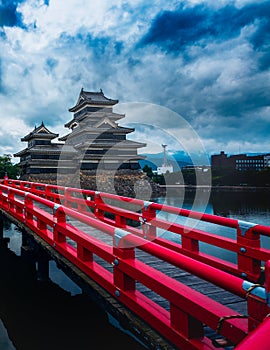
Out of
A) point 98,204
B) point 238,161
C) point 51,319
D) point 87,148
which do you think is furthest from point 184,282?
point 238,161

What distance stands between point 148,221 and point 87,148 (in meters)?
31.6

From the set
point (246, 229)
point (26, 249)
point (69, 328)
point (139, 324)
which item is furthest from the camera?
point (26, 249)

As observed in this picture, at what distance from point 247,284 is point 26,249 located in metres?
8.87

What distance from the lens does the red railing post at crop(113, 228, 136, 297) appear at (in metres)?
3.87

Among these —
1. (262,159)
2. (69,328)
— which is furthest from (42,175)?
(262,159)

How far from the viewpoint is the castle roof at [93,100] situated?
134ft

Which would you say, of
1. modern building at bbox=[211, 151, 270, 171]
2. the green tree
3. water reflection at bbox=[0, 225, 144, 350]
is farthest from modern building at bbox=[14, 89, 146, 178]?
modern building at bbox=[211, 151, 270, 171]

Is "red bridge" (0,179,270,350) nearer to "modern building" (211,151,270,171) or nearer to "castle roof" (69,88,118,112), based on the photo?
"castle roof" (69,88,118,112)

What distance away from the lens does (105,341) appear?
5789 millimetres

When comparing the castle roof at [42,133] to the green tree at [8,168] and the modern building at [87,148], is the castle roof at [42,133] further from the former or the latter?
the green tree at [8,168]

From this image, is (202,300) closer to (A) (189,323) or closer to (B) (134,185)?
(A) (189,323)

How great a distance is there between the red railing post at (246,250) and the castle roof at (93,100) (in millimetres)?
37415

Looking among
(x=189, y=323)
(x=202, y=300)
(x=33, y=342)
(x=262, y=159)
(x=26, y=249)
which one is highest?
(x=262, y=159)

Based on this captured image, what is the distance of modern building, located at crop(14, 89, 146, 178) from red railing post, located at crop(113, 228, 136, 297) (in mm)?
33425
